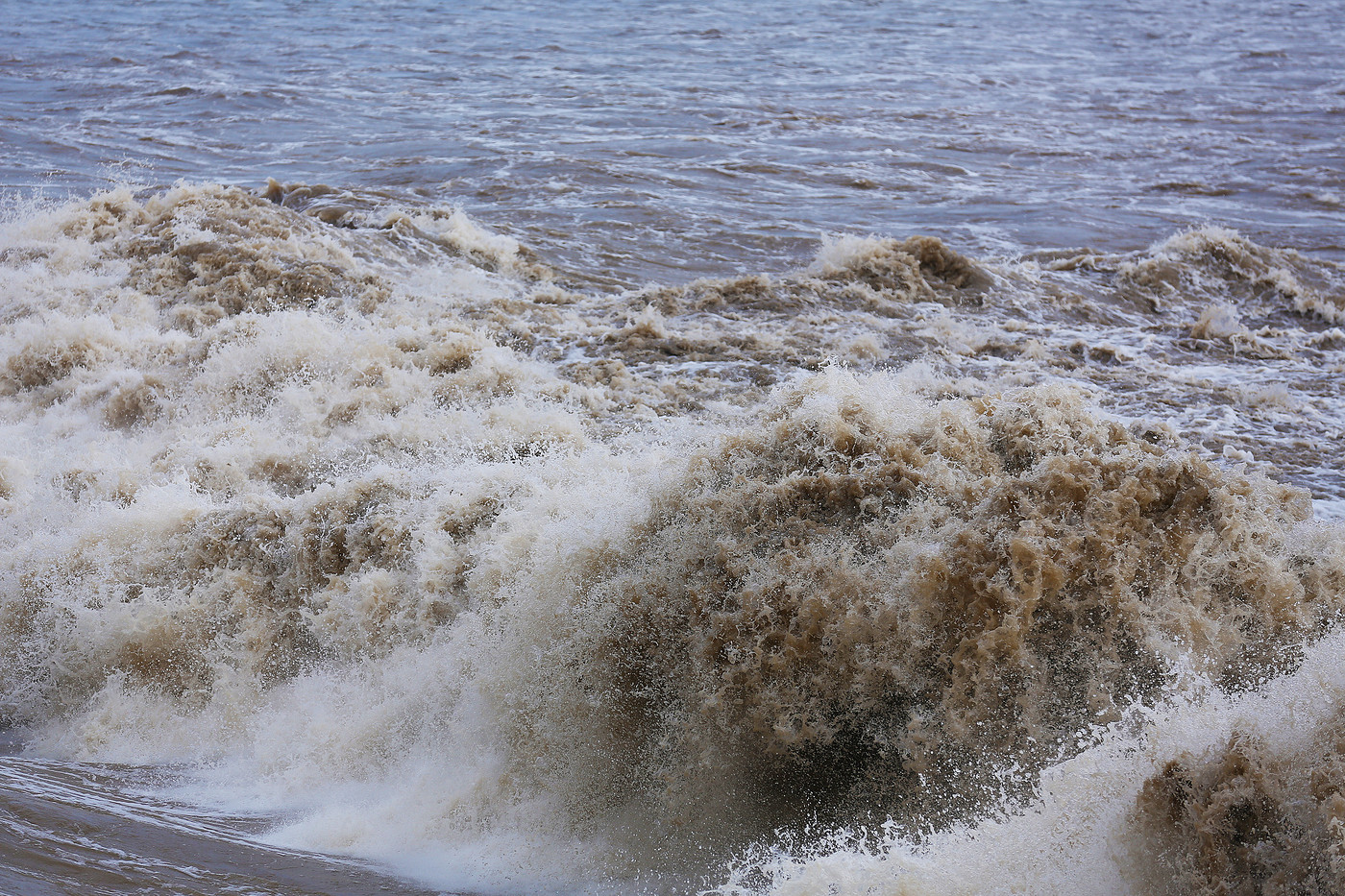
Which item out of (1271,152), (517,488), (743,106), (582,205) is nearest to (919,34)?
(743,106)

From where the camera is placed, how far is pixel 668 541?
A: 13.0ft

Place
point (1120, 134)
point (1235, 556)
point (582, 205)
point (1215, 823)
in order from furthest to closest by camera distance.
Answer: point (1120, 134) < point (582, 205) < point (1235, 556) < point (1215, 823)

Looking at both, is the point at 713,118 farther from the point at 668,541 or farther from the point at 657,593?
the point at 657,593

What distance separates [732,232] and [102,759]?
7.44m

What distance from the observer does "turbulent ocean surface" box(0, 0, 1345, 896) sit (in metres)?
3.22

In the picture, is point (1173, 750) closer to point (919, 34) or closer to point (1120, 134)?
point (1120, 134)

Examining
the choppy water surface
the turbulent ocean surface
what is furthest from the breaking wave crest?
the choppy water surface

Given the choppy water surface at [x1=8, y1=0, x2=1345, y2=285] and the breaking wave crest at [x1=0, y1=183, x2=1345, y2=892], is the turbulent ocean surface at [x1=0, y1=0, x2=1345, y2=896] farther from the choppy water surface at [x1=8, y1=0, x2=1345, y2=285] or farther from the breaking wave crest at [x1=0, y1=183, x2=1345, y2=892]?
the choppy water surface at [x1=8, y1=0, x2=1345, y2=285]

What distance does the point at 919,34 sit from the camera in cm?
2089

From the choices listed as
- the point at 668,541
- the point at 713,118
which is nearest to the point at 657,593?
the point at 668,541

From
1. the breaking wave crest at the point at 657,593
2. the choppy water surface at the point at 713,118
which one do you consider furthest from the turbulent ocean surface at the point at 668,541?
the choppy water surface at the point at 713,118

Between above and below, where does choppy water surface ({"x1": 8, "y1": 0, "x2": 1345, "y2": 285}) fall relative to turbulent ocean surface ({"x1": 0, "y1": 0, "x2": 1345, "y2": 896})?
above

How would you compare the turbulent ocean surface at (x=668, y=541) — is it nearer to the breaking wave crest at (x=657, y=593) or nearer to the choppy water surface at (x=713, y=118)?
the breaking wave crest at (x=657, y=593)

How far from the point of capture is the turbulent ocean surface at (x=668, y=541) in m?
3.22
